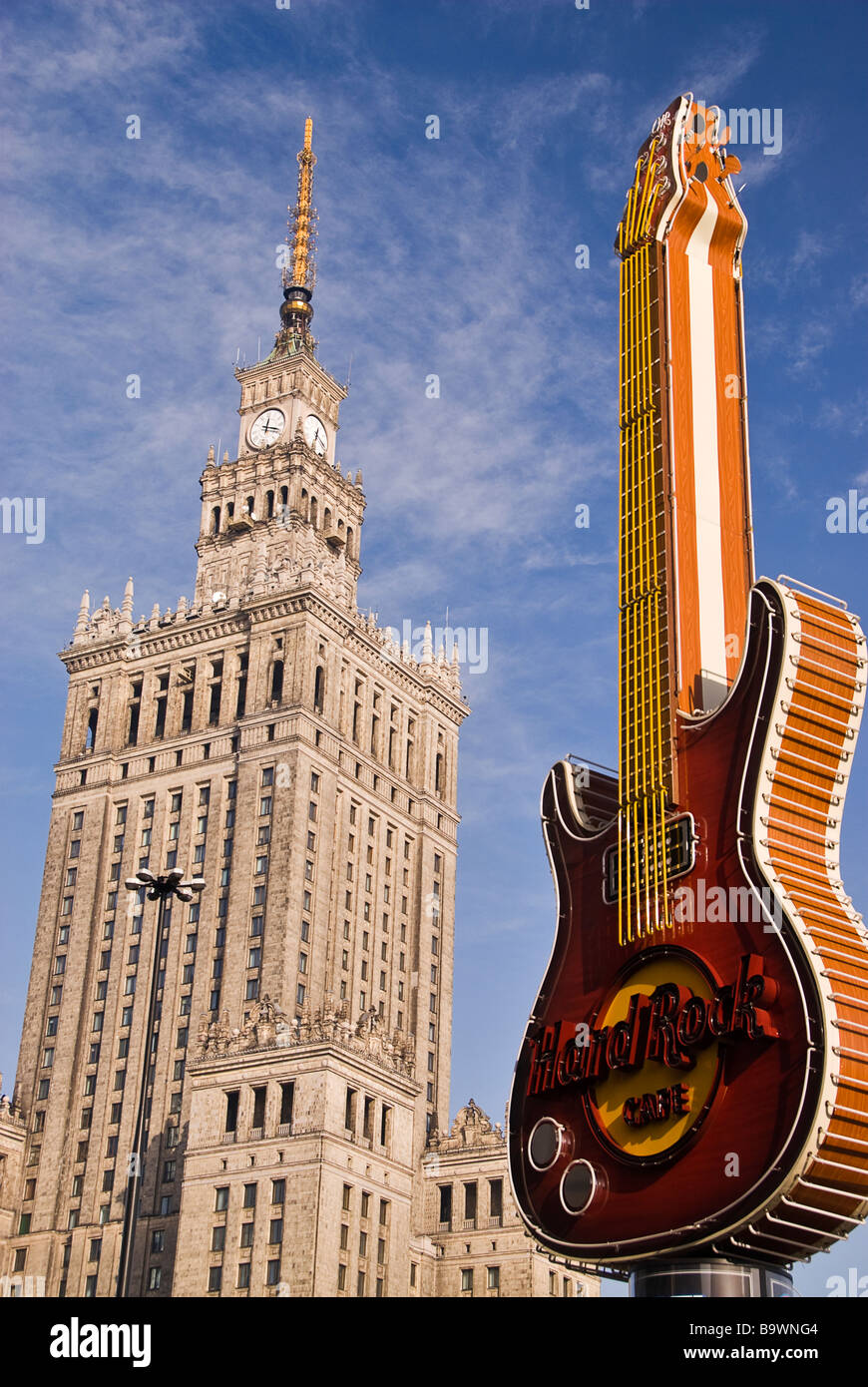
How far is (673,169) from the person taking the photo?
60.9 m

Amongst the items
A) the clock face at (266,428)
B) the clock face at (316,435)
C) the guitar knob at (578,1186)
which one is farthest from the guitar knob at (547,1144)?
the clock face at (266,428)

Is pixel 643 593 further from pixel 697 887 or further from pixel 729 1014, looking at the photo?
pixel 729 1014

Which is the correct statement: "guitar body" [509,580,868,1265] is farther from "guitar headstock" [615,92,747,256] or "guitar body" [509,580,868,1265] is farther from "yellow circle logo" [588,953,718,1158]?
"guitar headstock" [615,92,747,256]

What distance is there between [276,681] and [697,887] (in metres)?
66.3

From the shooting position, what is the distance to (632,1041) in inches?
1890

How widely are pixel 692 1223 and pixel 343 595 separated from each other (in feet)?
252

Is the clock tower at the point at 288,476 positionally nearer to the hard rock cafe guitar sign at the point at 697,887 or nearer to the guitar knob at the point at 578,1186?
the hard rock cafe guitar sign at the point at 697,887

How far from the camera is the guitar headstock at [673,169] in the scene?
60.8 metres

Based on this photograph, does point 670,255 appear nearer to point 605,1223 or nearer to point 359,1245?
point 605,1223

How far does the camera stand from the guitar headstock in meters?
60.8

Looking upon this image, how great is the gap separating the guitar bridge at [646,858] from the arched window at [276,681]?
59.5 metres

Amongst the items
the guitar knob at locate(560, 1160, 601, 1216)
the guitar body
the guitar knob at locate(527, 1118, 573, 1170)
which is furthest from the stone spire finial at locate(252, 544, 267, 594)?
the guitar knob at locate(560, 1160, 601, 1216)

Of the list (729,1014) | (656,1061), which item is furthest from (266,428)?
(729,1014)

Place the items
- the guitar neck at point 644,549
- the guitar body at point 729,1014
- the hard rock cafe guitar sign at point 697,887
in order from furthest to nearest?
1. the guitar neck at point 644,549
2. the hard rock cafe guitar sign at point 697,887
3. the guitar body at point 729,1014
